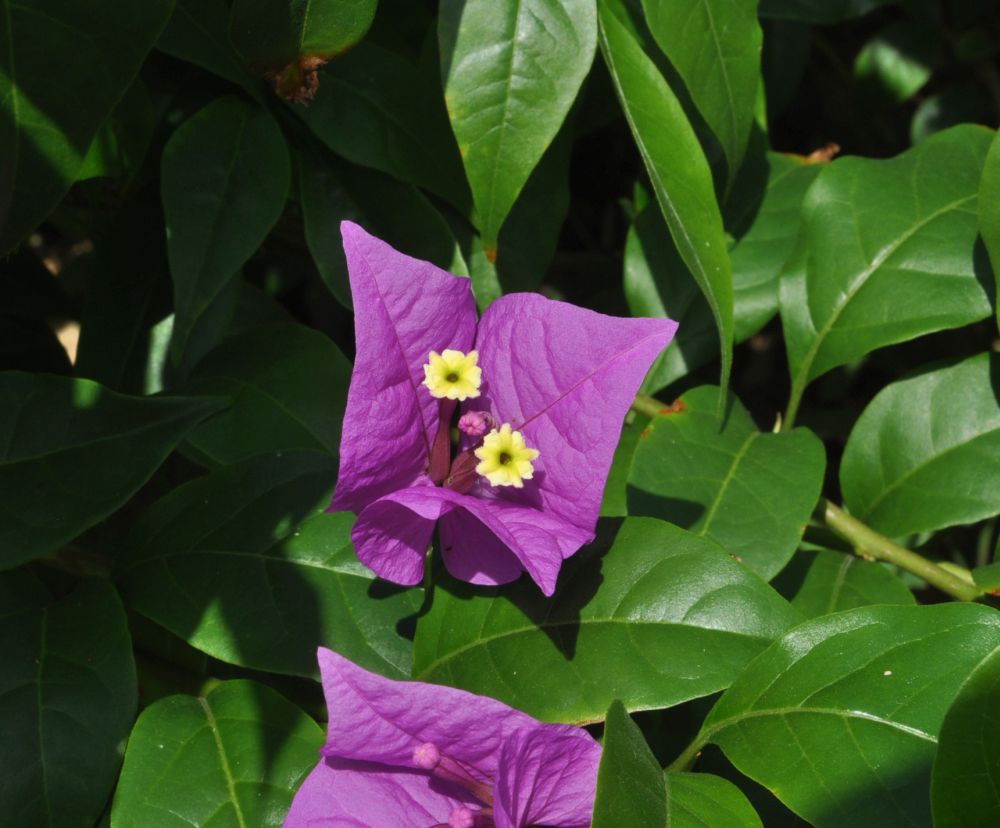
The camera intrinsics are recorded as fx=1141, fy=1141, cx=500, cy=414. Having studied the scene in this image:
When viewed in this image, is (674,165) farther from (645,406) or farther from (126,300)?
(126,300)

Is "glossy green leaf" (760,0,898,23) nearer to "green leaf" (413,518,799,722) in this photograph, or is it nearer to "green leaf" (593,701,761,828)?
"green leaf" (413,518,799,722)

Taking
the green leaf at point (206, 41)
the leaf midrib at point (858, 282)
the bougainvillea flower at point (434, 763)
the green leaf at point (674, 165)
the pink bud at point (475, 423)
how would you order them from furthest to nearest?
the leaf midrib at point (858, 282) → the green leaf at point (206, 41) → the green leaf at point (674, 165) → the pink bud at point (475, 423) → the bougainvillea flower at point (434, 763)

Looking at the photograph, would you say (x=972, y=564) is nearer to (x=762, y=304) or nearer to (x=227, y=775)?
(x=762, y=304)

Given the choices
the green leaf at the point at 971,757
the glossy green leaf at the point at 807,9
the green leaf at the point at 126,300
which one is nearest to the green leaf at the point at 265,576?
the green leaf at the point at 126,300

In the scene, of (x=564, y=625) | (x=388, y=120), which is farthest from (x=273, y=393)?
(x=564, y=625)

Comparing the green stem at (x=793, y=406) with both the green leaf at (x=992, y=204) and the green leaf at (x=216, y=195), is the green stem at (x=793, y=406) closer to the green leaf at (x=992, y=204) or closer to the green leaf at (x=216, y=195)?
the green leaf at (x=992, y=204)

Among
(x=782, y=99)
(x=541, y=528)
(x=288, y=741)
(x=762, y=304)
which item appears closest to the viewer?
(x=541, y=528)

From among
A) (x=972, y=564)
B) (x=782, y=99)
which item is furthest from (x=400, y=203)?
(x=972, y=564)
